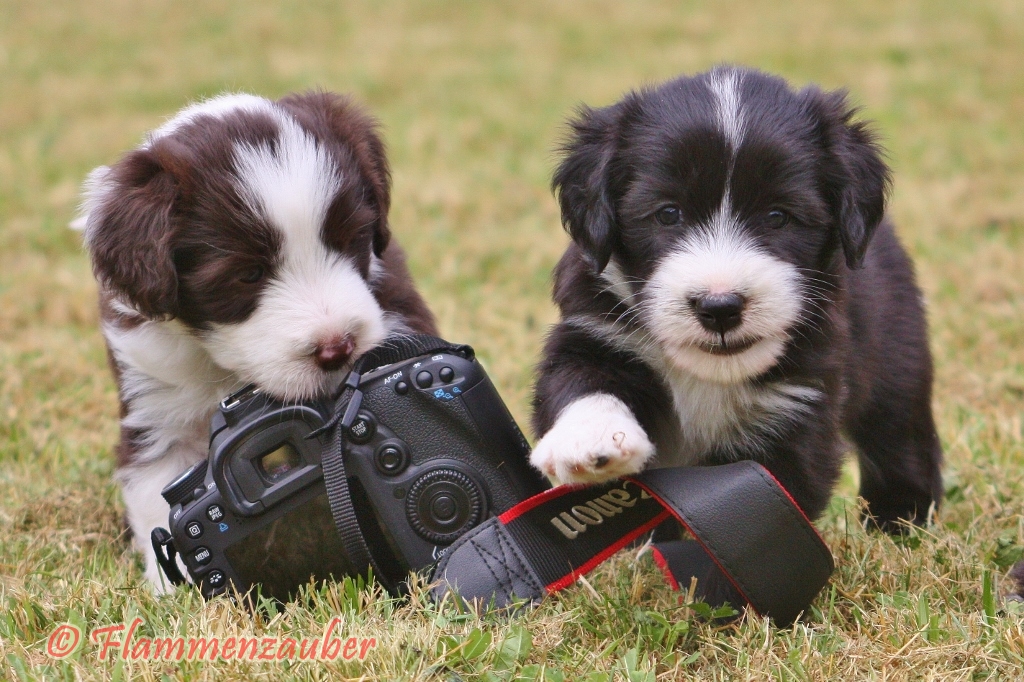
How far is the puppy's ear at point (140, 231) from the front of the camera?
10.2ft

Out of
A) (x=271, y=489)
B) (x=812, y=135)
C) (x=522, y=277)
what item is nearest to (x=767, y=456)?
(x=812, y=135)

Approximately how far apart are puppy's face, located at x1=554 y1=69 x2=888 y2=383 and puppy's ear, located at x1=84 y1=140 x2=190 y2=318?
112 cm

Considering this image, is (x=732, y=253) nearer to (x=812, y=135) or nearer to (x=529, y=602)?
(x=812, y=135)

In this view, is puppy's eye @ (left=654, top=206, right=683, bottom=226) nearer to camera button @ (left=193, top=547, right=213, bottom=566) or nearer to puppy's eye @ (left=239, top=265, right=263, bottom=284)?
puppy's eye @ (left=239, top=265, right=263, bottom=284)

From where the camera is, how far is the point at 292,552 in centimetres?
315

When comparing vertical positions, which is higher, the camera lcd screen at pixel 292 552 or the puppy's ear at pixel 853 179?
the puppy's ear at pixel 853 179

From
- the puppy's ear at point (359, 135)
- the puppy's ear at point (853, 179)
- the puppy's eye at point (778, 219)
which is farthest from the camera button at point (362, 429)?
the puppy's ear at point (853, 179)

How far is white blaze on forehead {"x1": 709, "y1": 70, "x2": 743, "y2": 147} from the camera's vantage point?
2928mm

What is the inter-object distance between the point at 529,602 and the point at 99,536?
1.55m

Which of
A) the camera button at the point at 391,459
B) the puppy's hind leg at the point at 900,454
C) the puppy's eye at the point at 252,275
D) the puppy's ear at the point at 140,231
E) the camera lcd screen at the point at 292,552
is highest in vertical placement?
the puppy's ear at the point at 140,231

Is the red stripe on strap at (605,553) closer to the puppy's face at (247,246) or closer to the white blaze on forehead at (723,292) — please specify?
the white blaze on forehead at (723,292)

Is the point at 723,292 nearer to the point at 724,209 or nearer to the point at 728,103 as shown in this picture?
the point at 724,209

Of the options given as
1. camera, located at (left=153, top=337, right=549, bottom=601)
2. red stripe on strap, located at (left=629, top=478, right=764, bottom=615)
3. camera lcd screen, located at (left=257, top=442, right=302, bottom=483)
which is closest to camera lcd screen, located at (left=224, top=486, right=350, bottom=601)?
camera, located at (left=153, top=337, right=549, bottom=601)

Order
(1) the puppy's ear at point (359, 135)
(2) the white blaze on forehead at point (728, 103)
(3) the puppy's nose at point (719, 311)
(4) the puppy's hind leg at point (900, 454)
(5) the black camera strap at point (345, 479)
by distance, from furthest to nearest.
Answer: (4) the puppy's hind leg at point (900, 454) < (1) the puppy's ear at point (359, 135) < (5) the black camera strap at point (345, 479) < (2) the white blaze on forehead at point (728, 103) < (3) the puppy's nose at point (719, 311)
